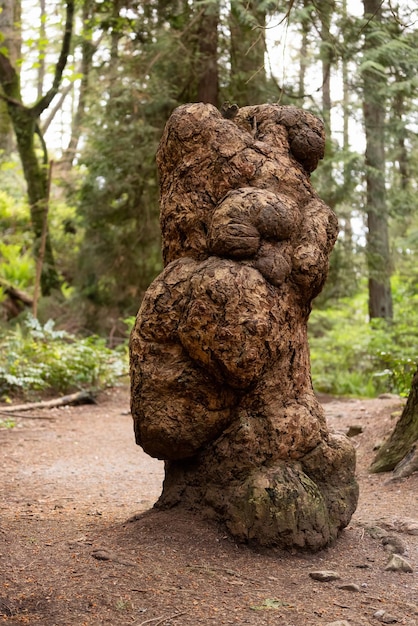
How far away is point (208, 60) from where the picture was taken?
1158cm

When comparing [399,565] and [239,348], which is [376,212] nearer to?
[239,348]

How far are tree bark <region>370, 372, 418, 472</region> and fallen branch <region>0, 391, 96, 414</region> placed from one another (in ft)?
16.9

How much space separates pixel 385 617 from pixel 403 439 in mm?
3283

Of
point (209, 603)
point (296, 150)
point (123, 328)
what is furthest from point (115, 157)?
point (209, 603)

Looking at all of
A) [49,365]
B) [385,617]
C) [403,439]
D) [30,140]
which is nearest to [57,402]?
[49,365]

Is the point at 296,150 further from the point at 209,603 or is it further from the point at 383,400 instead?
the point at 383,400

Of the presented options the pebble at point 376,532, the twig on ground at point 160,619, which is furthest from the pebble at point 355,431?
the twig on ground at point 160,619

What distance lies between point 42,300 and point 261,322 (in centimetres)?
1303

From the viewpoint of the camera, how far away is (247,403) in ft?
13.0

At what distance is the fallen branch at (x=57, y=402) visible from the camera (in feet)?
30.3

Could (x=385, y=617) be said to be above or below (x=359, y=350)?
below

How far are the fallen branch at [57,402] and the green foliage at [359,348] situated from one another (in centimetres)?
465

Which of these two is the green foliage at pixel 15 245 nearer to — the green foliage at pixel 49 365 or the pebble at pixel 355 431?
the green foliage at pixel 49 365

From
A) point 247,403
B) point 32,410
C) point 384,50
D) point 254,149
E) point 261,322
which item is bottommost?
point 32,410
